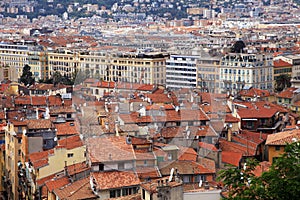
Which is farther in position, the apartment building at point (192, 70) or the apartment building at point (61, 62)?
the apartment building at point (61, 62)

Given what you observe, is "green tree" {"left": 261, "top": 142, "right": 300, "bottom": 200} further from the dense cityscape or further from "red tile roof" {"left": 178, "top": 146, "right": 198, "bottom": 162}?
"red tile roof" {"left": 178, "top": 146, "right": 198, "bottom": 162}

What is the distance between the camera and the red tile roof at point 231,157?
577 inches

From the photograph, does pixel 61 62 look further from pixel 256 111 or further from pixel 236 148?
pixel 236 148

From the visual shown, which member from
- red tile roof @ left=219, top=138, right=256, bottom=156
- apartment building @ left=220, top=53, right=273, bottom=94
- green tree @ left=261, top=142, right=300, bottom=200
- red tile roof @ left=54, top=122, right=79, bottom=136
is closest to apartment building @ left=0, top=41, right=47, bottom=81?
apartment building @ left=220, top=53, right=273, bottom=94

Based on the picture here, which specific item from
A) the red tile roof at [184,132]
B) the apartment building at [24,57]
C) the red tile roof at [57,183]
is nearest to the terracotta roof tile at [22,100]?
the red tile roof at [184,132]

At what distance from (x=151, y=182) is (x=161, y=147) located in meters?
2.22

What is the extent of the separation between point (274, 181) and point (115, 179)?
157 inches

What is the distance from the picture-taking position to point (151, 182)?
11.6 m

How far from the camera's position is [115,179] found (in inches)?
479

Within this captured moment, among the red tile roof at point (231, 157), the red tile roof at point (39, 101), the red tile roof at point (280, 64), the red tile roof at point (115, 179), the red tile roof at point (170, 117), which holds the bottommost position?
the red tile roof at point (280, 64)

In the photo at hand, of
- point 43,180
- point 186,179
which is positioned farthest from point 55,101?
point 186,179

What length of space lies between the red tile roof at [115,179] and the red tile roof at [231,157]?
2.71 m

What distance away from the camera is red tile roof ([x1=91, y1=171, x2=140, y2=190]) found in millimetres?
12037

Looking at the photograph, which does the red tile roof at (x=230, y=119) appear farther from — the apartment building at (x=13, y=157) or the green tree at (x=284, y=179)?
the green tree at (x=284, y=179)
